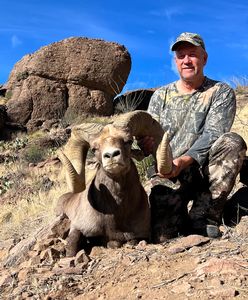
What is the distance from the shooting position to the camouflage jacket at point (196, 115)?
580 centimetres

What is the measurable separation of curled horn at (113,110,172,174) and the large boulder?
18.0 metres

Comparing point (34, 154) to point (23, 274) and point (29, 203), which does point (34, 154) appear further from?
point (23, 274)

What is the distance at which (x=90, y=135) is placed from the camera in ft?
17.4

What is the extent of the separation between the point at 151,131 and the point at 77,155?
874 mm

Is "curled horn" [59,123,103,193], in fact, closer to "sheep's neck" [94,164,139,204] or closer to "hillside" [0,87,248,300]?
"sheep's neck" [94,164,139,204]

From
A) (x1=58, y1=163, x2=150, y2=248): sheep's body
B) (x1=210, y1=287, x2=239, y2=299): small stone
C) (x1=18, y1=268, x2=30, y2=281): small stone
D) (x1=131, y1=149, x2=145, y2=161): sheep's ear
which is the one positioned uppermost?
(x1=131, y1=149, x2=145, y2=161): sheep's ear

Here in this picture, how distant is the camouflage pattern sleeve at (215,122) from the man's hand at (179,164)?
0.35ft

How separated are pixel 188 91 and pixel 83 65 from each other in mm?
18179

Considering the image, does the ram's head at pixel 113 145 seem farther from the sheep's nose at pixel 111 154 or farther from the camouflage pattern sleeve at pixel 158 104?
the camouflage pattern sleeve at pixel 158 104

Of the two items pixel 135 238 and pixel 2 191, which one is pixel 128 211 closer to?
pixel 135 238

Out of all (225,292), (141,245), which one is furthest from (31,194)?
(225,292)

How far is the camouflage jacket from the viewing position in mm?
5801

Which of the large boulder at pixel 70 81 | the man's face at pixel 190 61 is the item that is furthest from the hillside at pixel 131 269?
the large boulder at pixel 70 81

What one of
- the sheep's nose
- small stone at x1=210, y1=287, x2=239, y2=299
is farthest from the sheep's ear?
small stone at x1=210, y1=287, x2=239, y2=299
